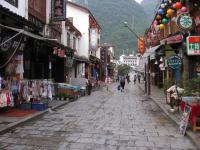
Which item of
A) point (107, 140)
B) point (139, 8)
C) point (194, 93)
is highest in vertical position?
point (139, 8)

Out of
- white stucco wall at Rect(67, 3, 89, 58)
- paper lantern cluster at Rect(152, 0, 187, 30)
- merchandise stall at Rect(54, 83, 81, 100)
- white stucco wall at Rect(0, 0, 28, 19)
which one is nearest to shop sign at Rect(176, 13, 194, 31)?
paper lantern cluster at Rect(152, 0, 187, 30)

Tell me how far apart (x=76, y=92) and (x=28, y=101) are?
9.15 meters

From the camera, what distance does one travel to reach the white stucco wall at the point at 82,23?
149 ft

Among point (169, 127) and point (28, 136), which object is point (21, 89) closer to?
point (28, 136)

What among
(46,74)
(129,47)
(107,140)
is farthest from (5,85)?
(129,47)

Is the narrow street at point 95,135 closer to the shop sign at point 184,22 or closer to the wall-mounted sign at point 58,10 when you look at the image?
the shop sign at point 184,22

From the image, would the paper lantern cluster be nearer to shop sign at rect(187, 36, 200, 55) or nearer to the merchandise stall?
shop sign at rect(187, 36, 200, 55)

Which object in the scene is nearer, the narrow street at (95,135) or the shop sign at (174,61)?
the narrow street at (95,135)

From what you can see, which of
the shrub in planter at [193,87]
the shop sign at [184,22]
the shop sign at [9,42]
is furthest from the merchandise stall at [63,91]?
the shrub in planter at [193,87]

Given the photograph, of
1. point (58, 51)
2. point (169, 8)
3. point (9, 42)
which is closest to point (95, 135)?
point (9, 42)

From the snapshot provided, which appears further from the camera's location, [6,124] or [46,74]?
[46,74]

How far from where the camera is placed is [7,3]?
1573 centimetres

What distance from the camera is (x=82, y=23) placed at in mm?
46281

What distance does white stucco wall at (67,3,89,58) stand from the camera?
45.3 metres
